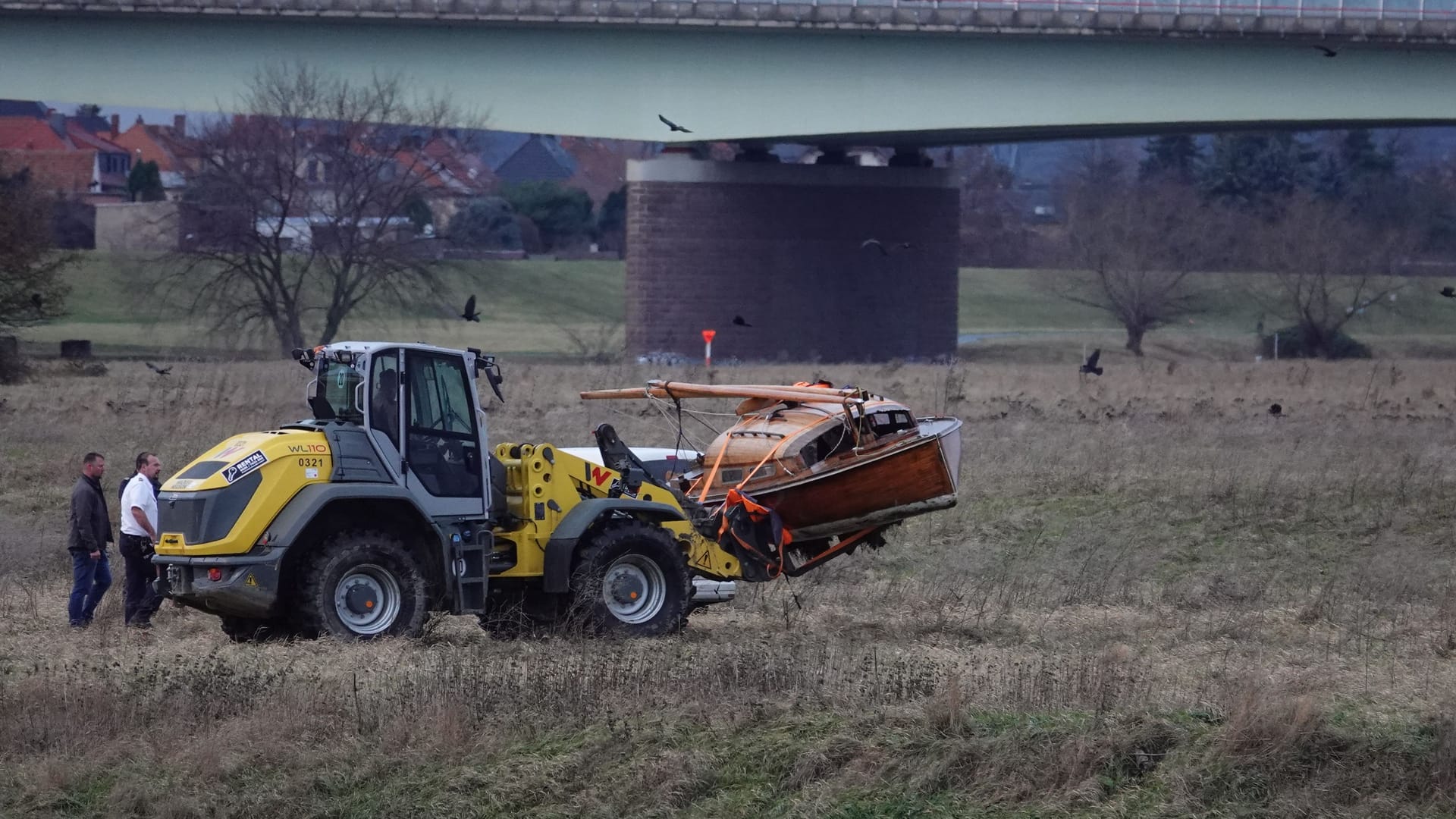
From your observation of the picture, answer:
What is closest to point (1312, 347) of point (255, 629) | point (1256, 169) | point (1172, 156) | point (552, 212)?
point (1256, 169)

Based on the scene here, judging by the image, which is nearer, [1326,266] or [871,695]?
[871,695]

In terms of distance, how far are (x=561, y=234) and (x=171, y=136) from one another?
33741 mm

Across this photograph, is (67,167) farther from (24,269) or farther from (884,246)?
(24,269)

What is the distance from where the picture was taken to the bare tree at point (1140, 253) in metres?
61.5

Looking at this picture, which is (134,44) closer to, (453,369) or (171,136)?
(171,136)

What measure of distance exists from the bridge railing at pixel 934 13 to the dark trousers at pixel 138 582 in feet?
110

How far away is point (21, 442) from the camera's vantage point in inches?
1015

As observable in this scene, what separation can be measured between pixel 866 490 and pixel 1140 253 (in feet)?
164

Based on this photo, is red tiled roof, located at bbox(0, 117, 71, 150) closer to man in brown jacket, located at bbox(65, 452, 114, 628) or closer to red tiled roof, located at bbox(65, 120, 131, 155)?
red tiled roof, located at bbox(65, 120, 131, 155)

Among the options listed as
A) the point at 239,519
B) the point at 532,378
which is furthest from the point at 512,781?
the point at 532,378

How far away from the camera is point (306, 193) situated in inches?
1897

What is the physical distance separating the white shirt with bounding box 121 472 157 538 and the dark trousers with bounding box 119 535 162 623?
6 cm

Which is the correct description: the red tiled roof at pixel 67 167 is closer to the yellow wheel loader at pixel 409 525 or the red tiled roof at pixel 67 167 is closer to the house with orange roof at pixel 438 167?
the house with orange roof at pixel 438 167

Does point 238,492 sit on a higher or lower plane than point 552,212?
lower
